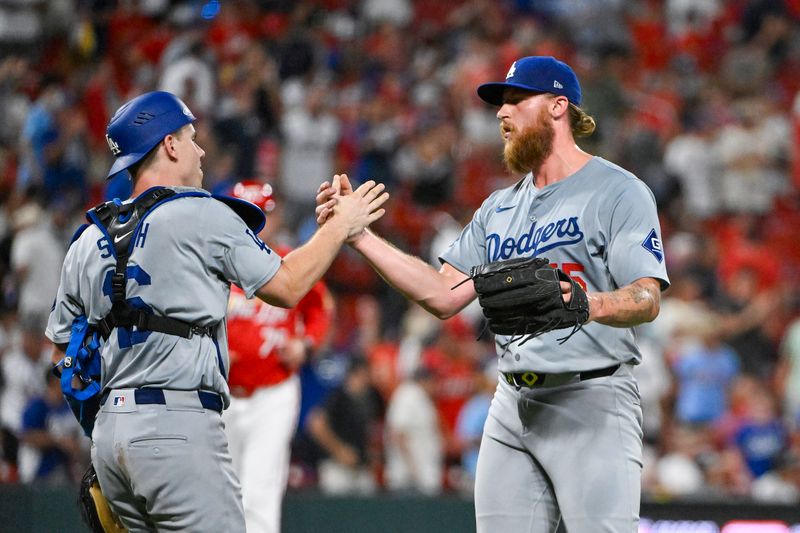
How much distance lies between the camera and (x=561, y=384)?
429cm

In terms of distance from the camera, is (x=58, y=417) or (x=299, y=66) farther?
(x=299, y=66)

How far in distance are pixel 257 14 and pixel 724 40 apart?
564cm

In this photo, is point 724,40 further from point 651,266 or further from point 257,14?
point 651,266

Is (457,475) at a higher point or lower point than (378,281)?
lower

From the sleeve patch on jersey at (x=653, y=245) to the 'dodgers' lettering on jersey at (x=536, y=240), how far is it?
254mm

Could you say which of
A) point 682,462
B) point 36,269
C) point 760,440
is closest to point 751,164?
point 760,440

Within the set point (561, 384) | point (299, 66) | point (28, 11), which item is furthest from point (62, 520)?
point (28, 11)

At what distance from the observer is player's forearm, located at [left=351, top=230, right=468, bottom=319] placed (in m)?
4.66

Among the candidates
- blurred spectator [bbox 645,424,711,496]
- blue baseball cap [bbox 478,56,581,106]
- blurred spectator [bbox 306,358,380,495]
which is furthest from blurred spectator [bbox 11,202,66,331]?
blue baseball cap [bbox 478,56,581,106]

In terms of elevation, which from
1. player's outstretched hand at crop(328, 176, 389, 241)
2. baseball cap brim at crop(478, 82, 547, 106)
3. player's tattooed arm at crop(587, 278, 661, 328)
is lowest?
player's tattooed arm at crop(587, 278, 661, 328)

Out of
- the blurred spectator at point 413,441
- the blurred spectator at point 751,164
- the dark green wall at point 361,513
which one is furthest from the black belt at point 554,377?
the blurred spectator at point 751,164

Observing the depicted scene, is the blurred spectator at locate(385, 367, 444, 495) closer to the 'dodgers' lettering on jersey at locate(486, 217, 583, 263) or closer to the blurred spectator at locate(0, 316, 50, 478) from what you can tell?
the blurred spectator at locate(0, 316, 50, 478)

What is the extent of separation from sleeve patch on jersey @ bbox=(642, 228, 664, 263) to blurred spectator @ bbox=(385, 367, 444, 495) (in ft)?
18.2

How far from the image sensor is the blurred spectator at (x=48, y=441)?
9570 millimetres
